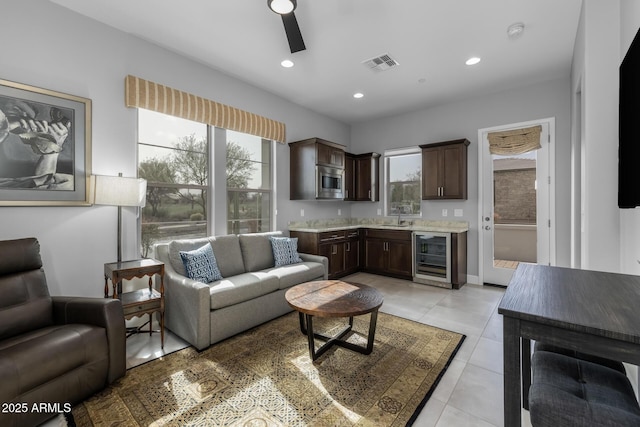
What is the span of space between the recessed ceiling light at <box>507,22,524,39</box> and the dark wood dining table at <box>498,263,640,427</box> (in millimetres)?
2605

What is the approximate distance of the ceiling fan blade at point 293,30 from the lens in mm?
2029

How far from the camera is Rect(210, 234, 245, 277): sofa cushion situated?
329 cm

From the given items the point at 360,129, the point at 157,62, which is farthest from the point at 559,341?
the point at 360,129

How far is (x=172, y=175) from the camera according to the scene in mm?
3357

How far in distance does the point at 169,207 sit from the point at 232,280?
1.20 metres

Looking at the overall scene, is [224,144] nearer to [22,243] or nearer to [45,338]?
[22,243]

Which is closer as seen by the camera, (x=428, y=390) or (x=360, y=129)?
(x=428, y=390)

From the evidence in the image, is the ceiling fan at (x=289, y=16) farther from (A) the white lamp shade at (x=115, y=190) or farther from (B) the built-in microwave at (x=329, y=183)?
(B) the built-in microwave at (x=329, y=183)

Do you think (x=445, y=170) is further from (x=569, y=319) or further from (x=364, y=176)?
(x=569, y=319)

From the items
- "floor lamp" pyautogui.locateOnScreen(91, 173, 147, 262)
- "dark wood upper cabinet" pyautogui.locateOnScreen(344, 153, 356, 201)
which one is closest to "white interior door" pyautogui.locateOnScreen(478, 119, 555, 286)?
"dark wood upper cabinet" pyautogui.locateOnScreen(344, 153, 356, 201)

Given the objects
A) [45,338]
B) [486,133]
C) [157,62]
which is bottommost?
[45,338]

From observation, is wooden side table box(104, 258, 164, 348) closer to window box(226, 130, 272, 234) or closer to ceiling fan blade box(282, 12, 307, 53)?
window box(226, 130, 272, 234)

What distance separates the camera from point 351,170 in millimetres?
5734

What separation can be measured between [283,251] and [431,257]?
8.15ft
